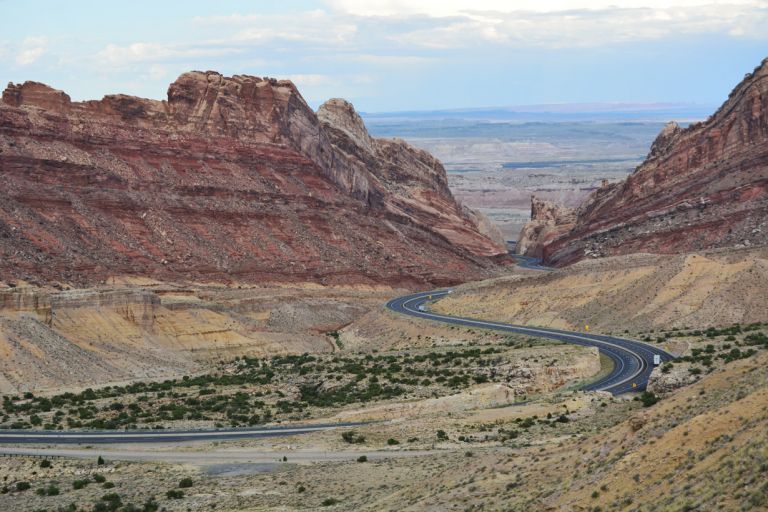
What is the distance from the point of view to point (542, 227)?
7008 inches

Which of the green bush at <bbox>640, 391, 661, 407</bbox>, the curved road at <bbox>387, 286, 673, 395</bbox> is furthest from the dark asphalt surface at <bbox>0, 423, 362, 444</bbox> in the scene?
the curved road at <bbox>387, 286, 673, 395</bbox>

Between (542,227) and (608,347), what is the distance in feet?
340

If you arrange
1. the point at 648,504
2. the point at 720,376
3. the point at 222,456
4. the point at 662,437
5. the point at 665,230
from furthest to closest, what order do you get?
1. the point at 665,230
2. the point at 222,456
3. the point at 720,376
4. the point at 662,437
5. the point at 648,504

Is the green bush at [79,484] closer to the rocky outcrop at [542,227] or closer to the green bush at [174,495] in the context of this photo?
the green bush at [174,495]

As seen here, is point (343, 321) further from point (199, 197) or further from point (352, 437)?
point (352, 437)

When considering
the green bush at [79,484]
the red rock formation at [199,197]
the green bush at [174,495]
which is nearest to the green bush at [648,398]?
the green bush at [174,495]

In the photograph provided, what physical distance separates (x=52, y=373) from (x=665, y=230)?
7152cm

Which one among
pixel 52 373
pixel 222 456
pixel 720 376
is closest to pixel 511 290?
pixel 52 373

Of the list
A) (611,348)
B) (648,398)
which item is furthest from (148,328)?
(648,398)

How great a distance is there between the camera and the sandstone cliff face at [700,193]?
122375 millimetres

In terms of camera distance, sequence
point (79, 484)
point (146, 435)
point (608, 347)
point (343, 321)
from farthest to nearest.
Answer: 1. point (343, 321)
2. point (608, 347)
3. point (146, 435)
4. point (79, 484)

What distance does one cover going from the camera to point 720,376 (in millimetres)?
37656

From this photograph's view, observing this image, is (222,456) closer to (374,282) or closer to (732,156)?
(374,282)

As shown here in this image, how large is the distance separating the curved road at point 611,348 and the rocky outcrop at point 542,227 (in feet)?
194
